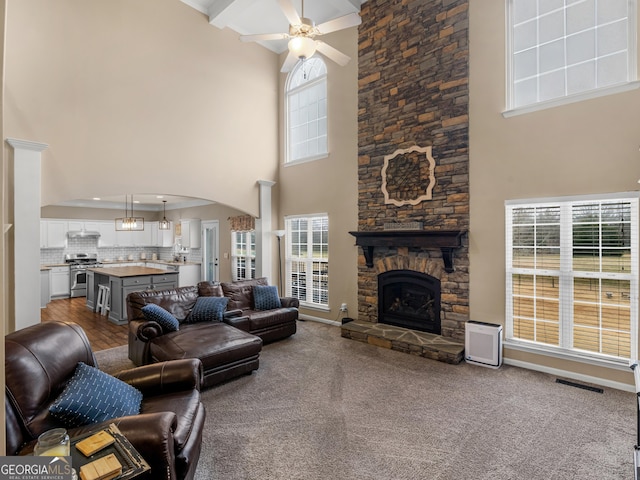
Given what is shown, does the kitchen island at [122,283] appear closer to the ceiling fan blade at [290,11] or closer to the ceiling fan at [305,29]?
the ceiling fan at [305,29]

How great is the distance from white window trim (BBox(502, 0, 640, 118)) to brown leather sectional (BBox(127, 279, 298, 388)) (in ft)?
14.0

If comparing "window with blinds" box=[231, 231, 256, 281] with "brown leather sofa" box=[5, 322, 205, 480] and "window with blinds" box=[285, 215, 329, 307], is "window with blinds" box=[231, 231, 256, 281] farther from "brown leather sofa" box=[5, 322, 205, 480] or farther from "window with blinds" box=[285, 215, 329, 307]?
"brown leather sofa" box=[5, 322, 205, 480]

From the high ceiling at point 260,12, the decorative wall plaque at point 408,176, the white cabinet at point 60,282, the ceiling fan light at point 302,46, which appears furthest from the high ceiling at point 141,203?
the ceiling fan light at point 302,46

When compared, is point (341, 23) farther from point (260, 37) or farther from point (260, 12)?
point (260, 12)

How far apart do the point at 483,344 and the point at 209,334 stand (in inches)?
135

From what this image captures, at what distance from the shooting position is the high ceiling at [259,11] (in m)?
5.54

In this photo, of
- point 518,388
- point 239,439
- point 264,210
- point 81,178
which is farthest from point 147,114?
point 518,388

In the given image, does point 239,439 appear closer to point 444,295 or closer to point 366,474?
point 366,474

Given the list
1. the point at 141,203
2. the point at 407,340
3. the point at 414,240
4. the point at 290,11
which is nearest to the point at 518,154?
the point at 414,240

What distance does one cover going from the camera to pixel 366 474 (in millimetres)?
2215

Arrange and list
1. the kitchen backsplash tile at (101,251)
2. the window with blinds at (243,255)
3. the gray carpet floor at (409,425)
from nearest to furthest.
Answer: the gray carpet floor at (409,425), the window with blinds at (243,255), the kitchen backsplash tile at (101,251)

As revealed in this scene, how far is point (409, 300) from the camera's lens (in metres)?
5.18

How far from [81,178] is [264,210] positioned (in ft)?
10.3

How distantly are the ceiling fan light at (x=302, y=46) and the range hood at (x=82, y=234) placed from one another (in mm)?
9238
